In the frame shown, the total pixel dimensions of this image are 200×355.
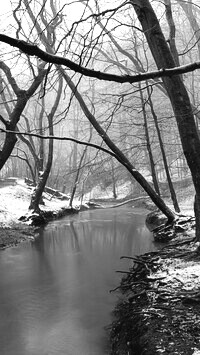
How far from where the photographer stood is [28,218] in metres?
18.1

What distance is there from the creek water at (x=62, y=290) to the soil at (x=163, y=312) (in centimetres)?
54

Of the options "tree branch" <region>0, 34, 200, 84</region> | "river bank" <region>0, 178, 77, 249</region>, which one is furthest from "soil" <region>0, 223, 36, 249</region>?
"tree branch" <region>0, 34, 200, 84</region>

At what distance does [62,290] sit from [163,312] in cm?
389

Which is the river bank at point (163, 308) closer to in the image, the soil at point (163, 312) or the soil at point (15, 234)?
the soil at point (163, 312)

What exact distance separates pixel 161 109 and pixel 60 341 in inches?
974

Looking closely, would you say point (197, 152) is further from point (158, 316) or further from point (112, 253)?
point (112, 253)

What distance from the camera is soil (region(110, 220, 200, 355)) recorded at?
4.02 metres

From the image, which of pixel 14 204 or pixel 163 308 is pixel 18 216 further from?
pixel 163 308

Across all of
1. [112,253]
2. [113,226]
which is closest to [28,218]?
[113,226]

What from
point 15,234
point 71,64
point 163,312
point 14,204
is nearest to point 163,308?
point 163,312

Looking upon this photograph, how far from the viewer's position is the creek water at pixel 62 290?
562 centimetres

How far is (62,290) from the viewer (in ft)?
26.7

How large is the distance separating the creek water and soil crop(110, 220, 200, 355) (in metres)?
0.54

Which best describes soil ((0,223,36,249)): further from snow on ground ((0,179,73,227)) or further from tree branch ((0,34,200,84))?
tree branch ((0,34,200,84))
